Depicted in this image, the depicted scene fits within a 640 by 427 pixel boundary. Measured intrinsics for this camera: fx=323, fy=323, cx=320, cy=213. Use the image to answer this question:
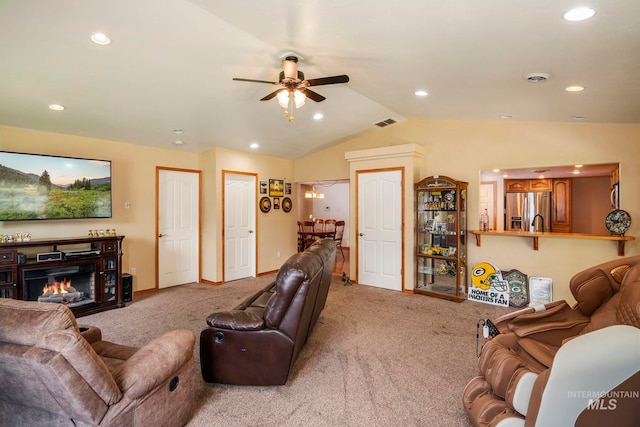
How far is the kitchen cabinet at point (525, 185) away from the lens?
7062 millimetres

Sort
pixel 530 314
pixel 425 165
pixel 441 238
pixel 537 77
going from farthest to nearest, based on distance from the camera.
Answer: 1. pixel 425 165
2. pixel 441 238
3. pixel 537 77
4. pixel 530 314

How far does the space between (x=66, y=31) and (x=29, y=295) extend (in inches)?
127

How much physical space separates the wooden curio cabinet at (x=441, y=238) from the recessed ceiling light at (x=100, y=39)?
4.37 metres

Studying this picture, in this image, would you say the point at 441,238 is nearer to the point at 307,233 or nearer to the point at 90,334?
the point at 307,233

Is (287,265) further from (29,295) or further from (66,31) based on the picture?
(29,295)

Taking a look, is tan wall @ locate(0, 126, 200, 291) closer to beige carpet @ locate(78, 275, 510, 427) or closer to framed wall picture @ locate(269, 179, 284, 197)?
beige carpet @ locate(78, 275, 510, 427)

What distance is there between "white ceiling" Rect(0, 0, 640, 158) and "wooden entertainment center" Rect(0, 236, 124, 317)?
1.56 meters

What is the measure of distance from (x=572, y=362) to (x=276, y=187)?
6.21 m

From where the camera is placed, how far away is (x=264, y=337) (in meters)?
2.40

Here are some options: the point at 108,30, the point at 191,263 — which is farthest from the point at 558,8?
the point at 191,263

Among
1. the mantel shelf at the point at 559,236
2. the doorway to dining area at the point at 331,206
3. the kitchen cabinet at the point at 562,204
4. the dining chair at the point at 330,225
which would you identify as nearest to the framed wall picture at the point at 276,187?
the dining chair at the point at 330,225

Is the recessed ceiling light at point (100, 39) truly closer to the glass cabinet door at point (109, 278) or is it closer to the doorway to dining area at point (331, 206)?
the glass cabinet door at point (109, 278)

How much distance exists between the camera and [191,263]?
601 centimetres

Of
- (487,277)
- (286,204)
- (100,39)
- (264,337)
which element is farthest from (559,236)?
(100,39)
